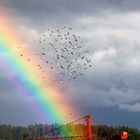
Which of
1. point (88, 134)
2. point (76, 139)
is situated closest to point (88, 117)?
point (88, 134)

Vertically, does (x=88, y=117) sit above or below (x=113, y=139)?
above

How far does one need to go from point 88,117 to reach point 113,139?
21.8m

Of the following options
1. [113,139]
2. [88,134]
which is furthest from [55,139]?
[113,139]

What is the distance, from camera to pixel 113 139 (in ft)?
343

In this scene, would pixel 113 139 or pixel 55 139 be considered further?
pixel 55 139

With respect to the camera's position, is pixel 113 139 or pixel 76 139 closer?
pixel 113 139

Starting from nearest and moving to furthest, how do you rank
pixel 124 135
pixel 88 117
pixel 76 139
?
pixel 124 135
pixel 88 117
pixel 76 139

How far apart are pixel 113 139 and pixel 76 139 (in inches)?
1490

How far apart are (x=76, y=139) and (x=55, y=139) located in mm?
7355

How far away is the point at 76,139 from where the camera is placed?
141 meters

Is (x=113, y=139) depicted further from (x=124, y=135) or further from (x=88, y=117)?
(x=88, y=117)

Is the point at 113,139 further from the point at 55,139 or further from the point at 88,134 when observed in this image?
the point at 55,139

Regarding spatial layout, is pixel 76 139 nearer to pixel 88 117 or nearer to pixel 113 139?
pixel 88 117

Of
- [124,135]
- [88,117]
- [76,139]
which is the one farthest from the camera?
[76,139]
